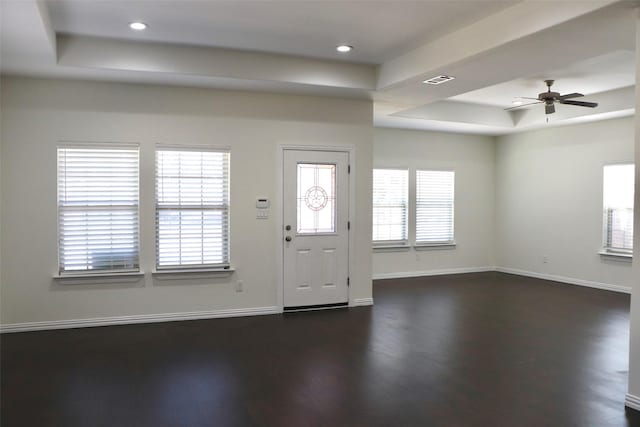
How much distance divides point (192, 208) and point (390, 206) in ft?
13.0

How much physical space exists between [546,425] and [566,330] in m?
2.47

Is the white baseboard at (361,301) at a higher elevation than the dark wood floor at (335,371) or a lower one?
higher

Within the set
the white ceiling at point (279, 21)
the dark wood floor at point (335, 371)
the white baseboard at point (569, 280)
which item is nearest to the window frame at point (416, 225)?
the white baseboard at point (569, 280)

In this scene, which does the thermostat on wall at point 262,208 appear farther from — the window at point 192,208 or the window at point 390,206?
the window at point 390,206

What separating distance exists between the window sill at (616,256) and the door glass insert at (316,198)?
4.46 metres

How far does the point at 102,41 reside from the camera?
4.46 metres

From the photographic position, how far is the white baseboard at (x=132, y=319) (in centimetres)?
484

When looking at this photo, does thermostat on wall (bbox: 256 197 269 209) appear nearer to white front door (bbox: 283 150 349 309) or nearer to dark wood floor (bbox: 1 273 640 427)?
white front door (bbox: 283 150 349 309)

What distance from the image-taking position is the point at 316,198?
5.84 metres

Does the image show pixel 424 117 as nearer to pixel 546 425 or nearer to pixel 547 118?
pixel 547 118

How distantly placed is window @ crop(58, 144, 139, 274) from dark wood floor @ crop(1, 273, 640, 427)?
769 mm

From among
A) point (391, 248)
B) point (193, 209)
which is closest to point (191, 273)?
point (193, 209)

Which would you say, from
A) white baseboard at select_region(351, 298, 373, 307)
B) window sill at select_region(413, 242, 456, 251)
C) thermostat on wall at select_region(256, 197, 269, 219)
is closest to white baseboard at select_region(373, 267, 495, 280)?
window sill at select_region(413, 242, 456, 251)

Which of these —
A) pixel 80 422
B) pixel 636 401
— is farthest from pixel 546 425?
pixel 80 422
